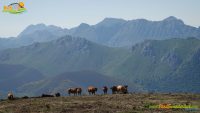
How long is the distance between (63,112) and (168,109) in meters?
12.5

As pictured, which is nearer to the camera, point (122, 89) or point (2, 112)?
point (2, 112)

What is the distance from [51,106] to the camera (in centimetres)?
4447

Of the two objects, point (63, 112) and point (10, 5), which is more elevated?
point (10, 5)

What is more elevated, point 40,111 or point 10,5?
point 10,5

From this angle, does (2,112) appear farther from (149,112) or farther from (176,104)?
(176,104)

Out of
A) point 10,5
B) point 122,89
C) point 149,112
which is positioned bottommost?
point 149,112

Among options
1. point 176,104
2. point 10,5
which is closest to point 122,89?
point 176,104

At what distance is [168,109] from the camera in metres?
41.8

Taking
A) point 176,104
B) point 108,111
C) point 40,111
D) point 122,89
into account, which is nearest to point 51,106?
point 40,111

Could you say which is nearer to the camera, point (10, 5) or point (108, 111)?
point (108, 111)

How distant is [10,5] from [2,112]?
1874 cm

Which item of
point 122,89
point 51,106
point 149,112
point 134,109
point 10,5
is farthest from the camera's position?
point 122,89

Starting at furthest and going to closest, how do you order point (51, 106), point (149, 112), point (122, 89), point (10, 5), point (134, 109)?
point (122, 89)
point (10, 5)
point (51, 106)
point (134, 109)
point (149, 112)

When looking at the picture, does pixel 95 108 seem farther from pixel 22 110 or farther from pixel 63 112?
pixel 22 110
